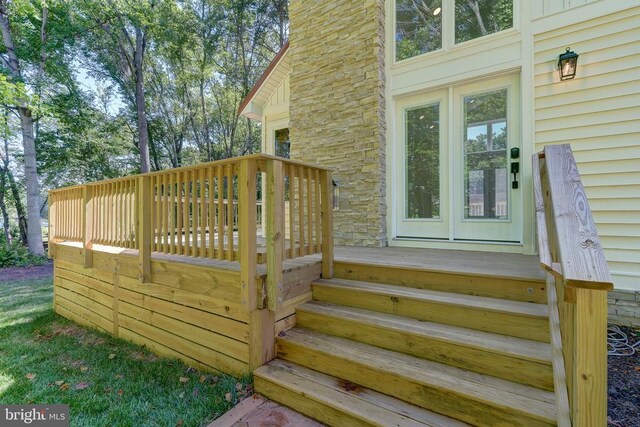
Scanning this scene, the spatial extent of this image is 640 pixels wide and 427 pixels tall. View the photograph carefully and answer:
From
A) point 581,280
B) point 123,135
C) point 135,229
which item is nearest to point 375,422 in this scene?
point 581,280

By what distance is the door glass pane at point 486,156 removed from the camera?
346 cm

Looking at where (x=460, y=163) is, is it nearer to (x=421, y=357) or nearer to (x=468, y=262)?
(x=468, y=262)

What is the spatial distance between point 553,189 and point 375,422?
4.97 ft

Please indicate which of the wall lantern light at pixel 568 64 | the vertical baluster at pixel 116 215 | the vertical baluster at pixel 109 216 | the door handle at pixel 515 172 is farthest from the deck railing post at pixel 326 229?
the wall lantern light at pixel 568 64

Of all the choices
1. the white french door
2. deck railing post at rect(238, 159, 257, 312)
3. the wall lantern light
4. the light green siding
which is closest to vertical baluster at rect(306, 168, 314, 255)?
deck railing post at rect(238, 159, 257, 312)

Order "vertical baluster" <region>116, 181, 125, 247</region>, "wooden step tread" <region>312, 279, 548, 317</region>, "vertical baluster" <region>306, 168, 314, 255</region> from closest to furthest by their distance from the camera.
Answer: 1. "wooden step tread" <region>312, 279, 548, 317</region>
2. "vertical baluster" <region>306, 168, 314, 255</region>
3. "vertical baluster" <region>116, 181, 125, 247</region>

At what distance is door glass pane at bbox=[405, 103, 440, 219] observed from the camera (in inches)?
152

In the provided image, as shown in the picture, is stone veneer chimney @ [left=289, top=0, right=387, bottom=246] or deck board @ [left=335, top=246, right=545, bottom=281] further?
stone veneer chimney @ [left=289, top=0, right=387, bottom=246]

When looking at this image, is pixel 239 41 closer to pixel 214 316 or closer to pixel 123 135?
pixel 123 135

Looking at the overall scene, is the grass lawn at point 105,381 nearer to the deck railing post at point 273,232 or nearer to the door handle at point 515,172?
the deck railing post at point 273,232

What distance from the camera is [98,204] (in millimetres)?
3605

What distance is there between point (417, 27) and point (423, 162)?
1.86 meters

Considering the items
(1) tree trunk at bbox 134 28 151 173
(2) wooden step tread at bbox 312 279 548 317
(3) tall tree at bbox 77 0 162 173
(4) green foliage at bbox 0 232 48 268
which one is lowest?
(4) green foliage at bbox 0 232 48 268

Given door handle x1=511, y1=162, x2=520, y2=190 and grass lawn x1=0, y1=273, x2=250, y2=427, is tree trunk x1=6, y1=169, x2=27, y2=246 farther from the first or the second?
door handle x1=511, y1=162, x2=520, y2=190
